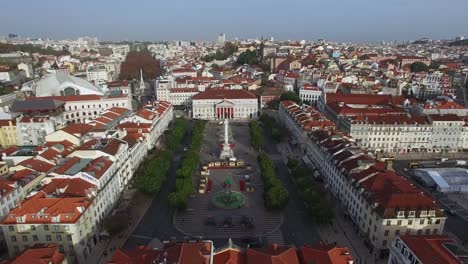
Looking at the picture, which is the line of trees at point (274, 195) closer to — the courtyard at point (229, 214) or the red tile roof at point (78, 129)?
the courtyard at point (229, 214)

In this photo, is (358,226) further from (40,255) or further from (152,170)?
(40,255)

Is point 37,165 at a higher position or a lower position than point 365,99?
lower

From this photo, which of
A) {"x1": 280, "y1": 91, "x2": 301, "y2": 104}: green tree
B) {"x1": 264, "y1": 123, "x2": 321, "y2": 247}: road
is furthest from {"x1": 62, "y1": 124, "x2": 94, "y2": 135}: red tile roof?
{"x1": 280, "y1": 91, "x2": 301, "y2": 104}: green tree

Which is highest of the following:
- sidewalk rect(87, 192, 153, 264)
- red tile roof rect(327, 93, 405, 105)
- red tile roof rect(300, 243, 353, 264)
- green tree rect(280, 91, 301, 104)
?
red tile roof rect(327, 93, 405, 105)

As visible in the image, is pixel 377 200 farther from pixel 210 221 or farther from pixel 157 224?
pixel 157 224

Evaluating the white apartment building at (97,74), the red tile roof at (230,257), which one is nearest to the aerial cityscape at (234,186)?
the red tile roof at (230,257)

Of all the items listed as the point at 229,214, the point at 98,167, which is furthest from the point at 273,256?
the point at 98,167

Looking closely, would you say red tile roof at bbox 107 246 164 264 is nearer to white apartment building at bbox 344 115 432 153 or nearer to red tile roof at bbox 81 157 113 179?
red tile roof at bbox 81 157 113 179
